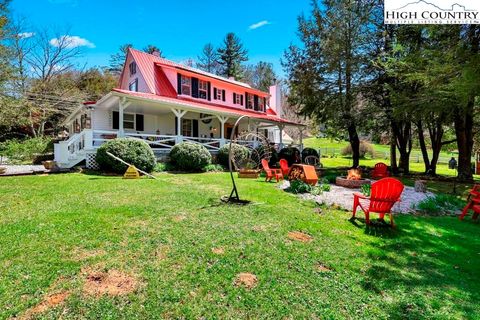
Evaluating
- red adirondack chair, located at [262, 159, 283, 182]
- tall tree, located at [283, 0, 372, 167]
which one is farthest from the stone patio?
tall tree, located at [283, 0, 372, 167]

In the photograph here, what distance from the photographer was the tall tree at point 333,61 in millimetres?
18312

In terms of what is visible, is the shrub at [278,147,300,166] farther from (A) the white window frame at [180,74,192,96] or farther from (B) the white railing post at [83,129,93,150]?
(B) the white railing post at [83,129,93,150]

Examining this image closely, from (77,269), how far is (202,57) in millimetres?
46114

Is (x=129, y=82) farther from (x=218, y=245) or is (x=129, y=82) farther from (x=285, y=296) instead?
(x=285, y=296)

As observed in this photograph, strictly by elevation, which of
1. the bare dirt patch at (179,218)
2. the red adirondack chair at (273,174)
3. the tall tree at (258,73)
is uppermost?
the tall tree at (258,73)

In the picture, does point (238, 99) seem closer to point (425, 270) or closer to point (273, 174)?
point (273, 174)

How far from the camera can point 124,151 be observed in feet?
38.5

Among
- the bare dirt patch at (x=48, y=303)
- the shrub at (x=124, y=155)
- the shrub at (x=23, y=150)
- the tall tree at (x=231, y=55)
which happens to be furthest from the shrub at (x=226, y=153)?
the tall tree at (x=231, y=55)

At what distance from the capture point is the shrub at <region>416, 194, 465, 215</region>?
761 cm

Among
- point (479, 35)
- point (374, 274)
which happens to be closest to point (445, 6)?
point (479, 35)

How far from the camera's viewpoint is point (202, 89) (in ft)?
67.9

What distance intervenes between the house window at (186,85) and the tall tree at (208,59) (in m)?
26.9

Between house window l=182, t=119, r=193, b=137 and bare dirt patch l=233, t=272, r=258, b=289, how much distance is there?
17.9 meters

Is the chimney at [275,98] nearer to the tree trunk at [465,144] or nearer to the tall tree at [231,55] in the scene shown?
the tall tree at [231,55]
